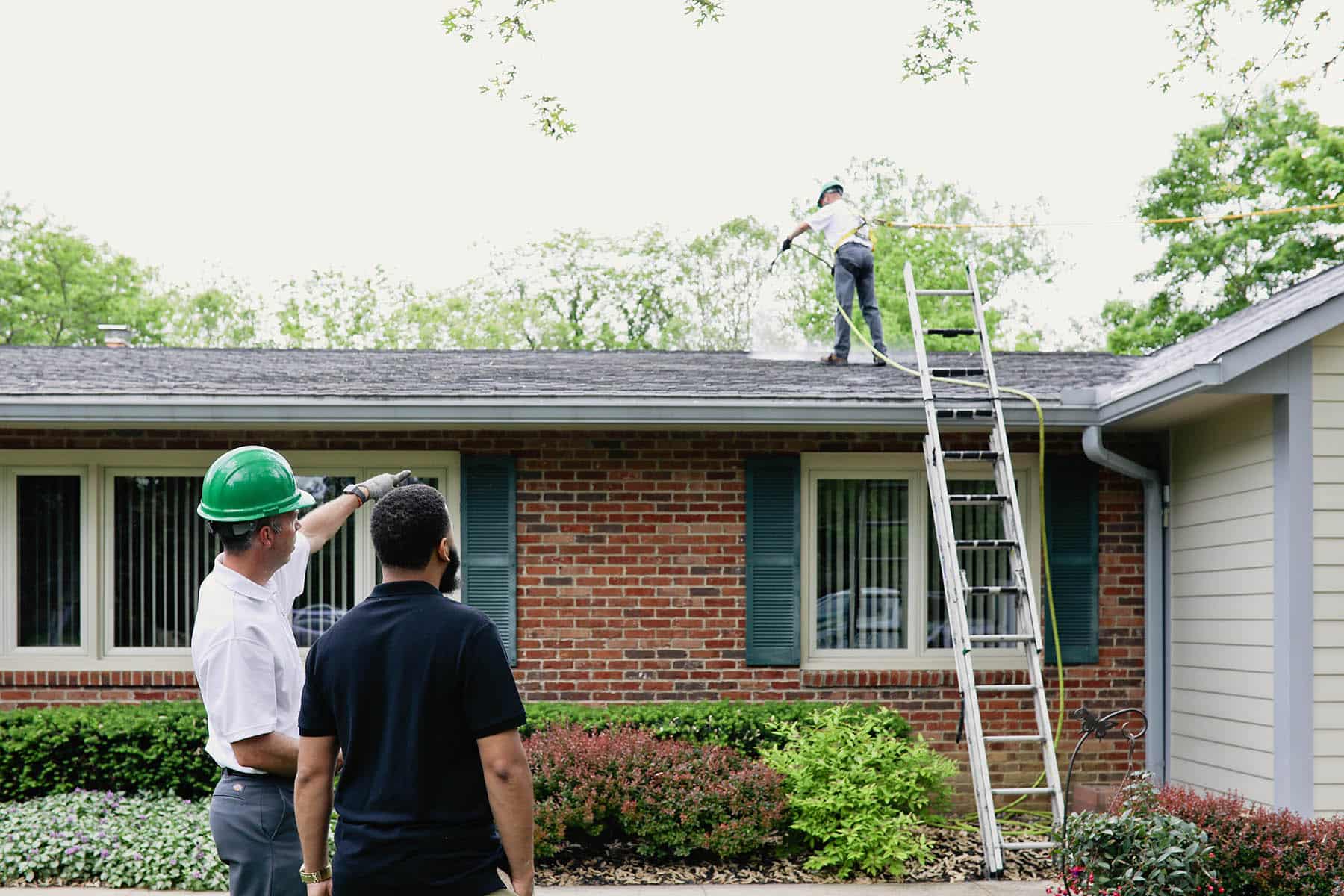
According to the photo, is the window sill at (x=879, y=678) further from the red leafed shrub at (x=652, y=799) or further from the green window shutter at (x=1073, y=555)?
the red leafed shrub at (x=652, y=799)

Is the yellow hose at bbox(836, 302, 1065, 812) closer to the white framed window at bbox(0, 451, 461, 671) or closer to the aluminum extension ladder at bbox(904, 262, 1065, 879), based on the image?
the aluminum extension ladder at bbox(904, 262, 1065, 879)

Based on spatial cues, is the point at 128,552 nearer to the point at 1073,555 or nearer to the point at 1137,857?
the point at 1073,555

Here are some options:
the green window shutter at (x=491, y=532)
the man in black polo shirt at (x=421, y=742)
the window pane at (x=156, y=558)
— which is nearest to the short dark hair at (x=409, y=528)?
the man in black polo shirt at (x=421, y=742)

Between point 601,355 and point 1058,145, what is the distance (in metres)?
17.8

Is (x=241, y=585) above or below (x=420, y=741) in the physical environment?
above

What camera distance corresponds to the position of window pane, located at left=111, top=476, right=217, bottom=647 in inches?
330

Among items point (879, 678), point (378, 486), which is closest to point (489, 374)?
point (879, 678)

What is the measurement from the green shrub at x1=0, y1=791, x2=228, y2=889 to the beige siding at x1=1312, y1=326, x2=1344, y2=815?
18.7ft

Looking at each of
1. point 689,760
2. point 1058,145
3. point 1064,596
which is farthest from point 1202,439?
point 1058,145

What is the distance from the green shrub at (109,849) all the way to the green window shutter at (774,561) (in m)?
3.44

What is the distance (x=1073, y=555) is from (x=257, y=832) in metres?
6.44

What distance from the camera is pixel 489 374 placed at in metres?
9.11

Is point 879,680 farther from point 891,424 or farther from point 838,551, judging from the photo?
point 891,424

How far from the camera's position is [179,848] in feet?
21.5
